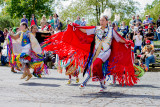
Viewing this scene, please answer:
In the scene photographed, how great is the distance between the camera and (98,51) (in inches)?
268

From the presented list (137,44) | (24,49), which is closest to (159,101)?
(24,49)

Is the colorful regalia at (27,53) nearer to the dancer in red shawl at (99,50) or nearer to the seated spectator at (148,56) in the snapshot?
the dancer in red shawl at (99,50)

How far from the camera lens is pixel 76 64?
7246 millimetres

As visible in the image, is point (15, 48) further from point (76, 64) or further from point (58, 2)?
point (58, 2)

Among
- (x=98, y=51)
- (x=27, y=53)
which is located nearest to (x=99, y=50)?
(x=98, y=51)

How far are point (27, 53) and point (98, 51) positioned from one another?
287 centimetres

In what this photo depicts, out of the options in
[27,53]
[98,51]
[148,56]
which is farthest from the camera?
[148,56]

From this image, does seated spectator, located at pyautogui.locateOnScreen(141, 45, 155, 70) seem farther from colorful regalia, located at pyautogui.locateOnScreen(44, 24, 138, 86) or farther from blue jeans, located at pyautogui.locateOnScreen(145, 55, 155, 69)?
colorful regalia, located at pyautogui.locateOnScreen(44, 24, 138, 86)

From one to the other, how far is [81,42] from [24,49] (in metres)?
2.49

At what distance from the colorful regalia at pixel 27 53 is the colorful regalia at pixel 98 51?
6.31 ft

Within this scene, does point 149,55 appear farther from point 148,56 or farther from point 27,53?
point 27,53

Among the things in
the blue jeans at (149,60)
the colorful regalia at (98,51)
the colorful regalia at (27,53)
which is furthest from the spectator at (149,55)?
the colorful regalia at (98,51)

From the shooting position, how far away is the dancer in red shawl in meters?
6.75

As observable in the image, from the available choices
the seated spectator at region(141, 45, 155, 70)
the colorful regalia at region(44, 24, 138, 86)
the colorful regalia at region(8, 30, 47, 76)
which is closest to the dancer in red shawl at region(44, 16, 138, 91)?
the colorful regalia at region(44, 24, 138, 86)
